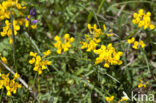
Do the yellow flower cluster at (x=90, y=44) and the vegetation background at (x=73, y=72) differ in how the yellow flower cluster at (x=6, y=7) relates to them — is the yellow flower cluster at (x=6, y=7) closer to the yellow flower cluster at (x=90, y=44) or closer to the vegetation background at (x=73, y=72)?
the vegetation background at (x=73, y=72)

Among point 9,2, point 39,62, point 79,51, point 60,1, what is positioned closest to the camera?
point 39,62

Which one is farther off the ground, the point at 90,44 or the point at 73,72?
the point at 90,44

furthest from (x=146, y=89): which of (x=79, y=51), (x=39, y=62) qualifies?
(x=39, y=62)

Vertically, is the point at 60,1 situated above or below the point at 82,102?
above

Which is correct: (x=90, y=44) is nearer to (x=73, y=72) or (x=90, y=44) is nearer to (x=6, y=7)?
(x=73, y=72)

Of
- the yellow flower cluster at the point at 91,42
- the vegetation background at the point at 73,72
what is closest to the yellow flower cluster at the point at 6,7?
the vegetation background at the point at 73,72

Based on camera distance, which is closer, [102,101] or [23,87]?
[23,87]

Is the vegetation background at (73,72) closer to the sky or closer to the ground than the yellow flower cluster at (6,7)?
closer to the ground

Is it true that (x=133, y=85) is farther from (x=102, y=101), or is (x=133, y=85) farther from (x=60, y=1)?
(x=60, y=1)

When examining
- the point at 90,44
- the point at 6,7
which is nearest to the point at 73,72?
the point at 90,44

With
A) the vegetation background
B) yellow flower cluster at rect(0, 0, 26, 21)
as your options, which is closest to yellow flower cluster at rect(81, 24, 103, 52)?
the vegetation background

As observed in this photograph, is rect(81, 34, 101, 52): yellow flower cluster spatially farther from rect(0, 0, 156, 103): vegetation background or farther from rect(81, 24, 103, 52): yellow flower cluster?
rect(0, 0, 156, 103): vegetation background
